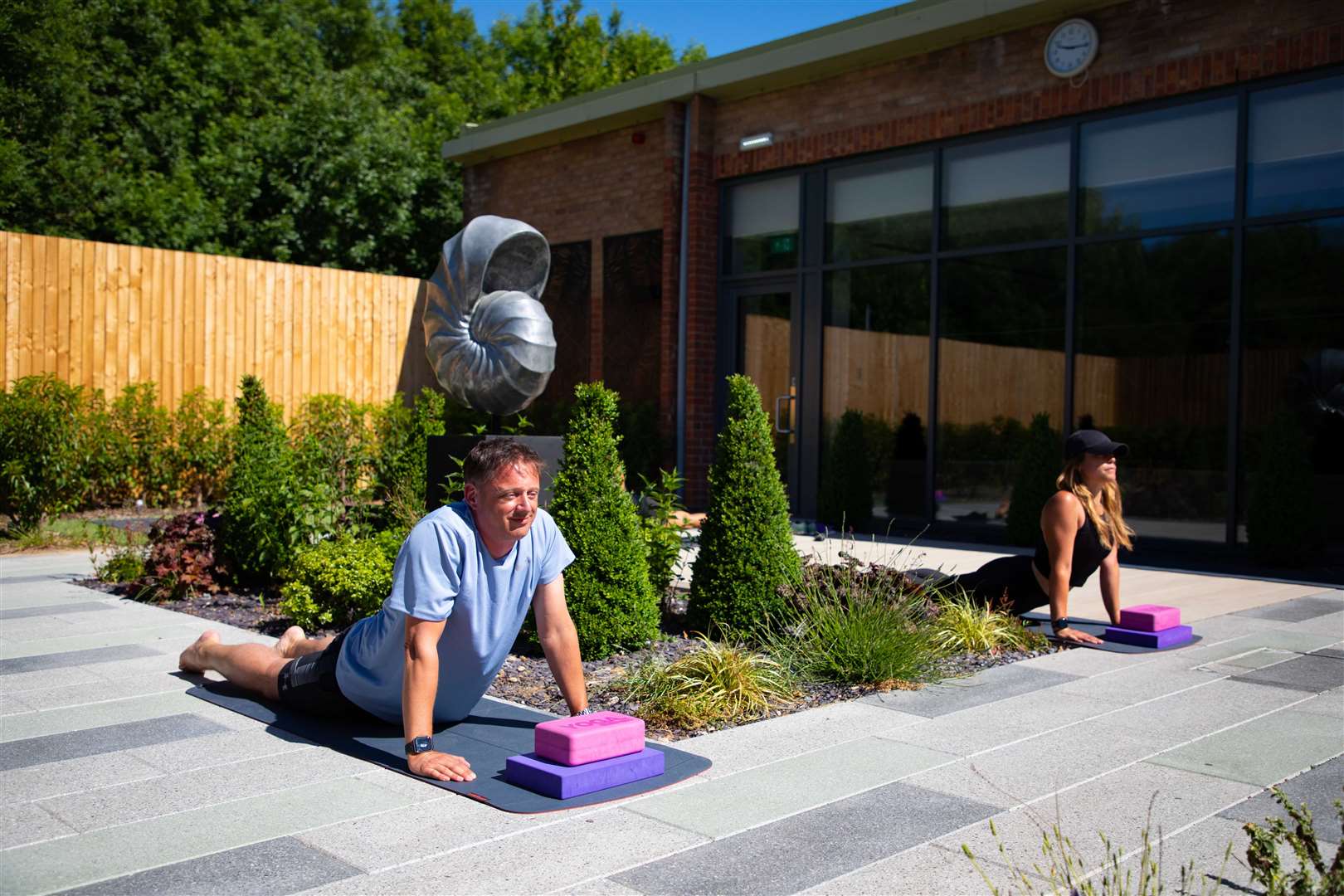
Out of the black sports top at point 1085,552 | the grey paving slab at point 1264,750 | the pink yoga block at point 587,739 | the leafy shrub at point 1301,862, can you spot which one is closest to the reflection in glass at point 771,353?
the black sports top at point 1085,552

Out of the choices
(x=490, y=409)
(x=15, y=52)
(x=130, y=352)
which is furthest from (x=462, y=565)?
(x=15, y=52)

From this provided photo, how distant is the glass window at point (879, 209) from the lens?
11594 millimetres

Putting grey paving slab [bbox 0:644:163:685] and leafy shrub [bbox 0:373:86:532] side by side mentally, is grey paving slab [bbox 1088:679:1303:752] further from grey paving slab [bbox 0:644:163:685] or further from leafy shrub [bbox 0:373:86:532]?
leafy shrub [bbox 0:373:86:532]

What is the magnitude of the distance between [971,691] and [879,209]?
7.88m

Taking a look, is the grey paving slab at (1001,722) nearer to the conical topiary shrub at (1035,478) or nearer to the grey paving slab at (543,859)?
the grey paving slab at (543,859)

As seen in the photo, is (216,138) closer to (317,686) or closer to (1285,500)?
(1285,500)

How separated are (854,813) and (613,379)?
37.5ft

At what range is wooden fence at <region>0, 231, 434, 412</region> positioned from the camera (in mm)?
11617

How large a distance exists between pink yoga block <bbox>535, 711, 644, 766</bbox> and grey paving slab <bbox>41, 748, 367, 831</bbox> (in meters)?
0.68

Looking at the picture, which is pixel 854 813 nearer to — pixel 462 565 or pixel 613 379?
pixel 462 565

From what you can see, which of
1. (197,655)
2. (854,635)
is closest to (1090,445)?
(854,635)

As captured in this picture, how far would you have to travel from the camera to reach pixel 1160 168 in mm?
9867

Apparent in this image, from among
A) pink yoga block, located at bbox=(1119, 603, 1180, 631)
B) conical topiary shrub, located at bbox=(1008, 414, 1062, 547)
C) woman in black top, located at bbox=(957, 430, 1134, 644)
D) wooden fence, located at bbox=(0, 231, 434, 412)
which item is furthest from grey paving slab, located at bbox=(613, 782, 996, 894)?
wooden fence, located at bbox=(0, 231, 434, 412)

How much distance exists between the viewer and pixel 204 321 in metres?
13.0
